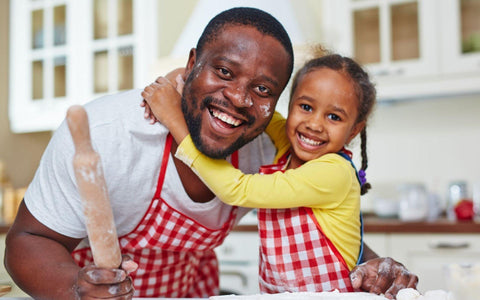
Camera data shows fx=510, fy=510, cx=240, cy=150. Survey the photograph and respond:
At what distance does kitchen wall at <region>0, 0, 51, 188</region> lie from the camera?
10.7 feet

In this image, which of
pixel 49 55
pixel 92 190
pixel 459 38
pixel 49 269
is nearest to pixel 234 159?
pixel 49 269

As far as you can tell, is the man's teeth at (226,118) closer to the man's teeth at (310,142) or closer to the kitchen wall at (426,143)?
the man's teeth at (310,142)

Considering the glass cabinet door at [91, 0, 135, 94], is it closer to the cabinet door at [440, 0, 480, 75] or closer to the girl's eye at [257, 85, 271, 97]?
the cabinet door at [440, 0, 480, 75]

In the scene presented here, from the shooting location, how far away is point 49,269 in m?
0.78

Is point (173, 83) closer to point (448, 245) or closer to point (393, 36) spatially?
point (448, 245)

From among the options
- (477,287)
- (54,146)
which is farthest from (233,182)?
(477,287)

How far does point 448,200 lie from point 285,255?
1.75 m

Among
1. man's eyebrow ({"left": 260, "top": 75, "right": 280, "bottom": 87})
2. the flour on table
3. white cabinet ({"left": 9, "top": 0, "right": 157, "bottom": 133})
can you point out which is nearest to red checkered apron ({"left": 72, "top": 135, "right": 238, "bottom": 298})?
man's eyebrow ({"left": 260, "top": 75, "right": 280, "bottom": 87})

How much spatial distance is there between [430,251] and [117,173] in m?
1.58

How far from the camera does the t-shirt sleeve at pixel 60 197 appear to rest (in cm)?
87

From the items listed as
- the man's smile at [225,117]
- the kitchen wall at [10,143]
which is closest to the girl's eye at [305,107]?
the man's smile at [225,117]

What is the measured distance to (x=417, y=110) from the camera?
2.66m

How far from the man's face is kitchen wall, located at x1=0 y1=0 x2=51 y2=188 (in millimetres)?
2667

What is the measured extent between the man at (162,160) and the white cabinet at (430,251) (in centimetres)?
129
